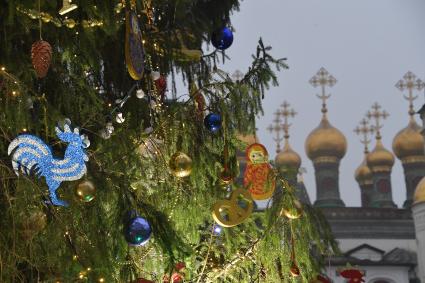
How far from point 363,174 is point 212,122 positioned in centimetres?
3253

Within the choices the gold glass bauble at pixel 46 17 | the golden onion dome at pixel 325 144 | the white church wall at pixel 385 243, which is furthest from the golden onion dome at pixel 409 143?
the gold glass bauble at pixel 46 17

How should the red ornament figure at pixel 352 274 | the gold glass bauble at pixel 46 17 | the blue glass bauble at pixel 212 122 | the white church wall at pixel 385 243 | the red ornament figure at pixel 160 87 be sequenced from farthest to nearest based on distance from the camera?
the white church wall at pixel 385 243
the red ornament figure at pixel 352 274
the red ornament figure at pixel 160 87
the blue glass bauble at pixel 212 122
the gold glass bauble at pixel 46 17

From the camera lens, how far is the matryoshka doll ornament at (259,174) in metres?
5.10

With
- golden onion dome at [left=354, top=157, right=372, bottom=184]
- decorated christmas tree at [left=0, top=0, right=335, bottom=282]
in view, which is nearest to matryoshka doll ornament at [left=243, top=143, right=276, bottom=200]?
decorated christmas tree at [left=0, top=0, right=335, bottom=282]

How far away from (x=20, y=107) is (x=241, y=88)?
140 centimetres

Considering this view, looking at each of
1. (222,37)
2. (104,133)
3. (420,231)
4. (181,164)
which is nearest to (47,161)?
(104,133)

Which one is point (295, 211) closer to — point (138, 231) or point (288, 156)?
point (138, 231)

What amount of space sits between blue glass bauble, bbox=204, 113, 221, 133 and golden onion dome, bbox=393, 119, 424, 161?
97.2 ft

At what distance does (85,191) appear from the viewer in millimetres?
3596

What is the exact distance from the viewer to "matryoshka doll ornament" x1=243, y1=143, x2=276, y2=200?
5098 mm

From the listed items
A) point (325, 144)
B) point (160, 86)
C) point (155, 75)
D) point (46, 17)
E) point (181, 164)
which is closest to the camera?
point (46, 17)

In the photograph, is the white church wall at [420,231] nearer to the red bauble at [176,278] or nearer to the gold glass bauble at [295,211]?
the gold glass bauble at [295,211]

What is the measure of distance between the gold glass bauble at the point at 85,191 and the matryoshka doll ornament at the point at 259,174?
1.60 metres

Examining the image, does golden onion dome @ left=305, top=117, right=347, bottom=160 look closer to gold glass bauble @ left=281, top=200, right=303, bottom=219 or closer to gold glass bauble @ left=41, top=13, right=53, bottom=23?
gold glass bauble @ left=281, top=200, right=303, bottom=219
